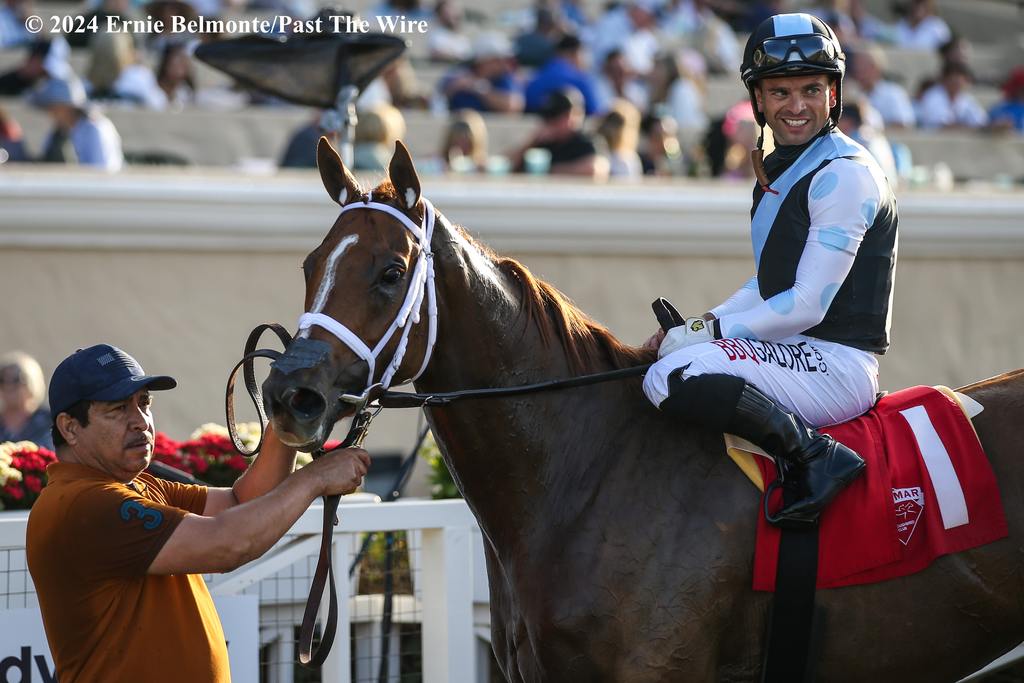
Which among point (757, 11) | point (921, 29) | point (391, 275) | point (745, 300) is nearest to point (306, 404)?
point (391, 275)

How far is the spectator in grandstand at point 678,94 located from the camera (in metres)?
11.2

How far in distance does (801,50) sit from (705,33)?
10.3 metres

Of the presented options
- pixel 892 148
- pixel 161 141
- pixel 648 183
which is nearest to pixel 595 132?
pixel 648 183

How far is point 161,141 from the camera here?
9.66 meters

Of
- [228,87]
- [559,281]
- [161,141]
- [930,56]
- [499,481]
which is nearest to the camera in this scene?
[499,481]

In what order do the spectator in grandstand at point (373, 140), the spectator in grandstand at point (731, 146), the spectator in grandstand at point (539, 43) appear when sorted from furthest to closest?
the spectator in grandstand at point (539, 43), the spectator in grandstand at point (731, 146), the spectator in grandstand at point (373, 140)

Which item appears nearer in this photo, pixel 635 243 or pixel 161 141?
pixel 635 243

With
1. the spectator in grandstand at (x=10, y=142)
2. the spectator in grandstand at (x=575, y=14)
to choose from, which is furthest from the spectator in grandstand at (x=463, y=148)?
the spectator in grandstand at (x=575, y=14)

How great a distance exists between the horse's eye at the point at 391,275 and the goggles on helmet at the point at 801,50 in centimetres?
124

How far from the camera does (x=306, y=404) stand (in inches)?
123

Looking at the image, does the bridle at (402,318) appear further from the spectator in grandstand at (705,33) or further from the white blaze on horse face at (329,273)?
the spectator in grandstand at (705,33)

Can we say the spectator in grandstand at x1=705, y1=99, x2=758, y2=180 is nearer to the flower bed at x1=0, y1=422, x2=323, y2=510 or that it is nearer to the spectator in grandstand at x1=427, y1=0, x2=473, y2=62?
the spectator in grandstand at x1=427, y1=0, x2=473, y2=62

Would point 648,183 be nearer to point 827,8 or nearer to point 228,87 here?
point 228,87

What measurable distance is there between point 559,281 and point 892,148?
3982 mm
